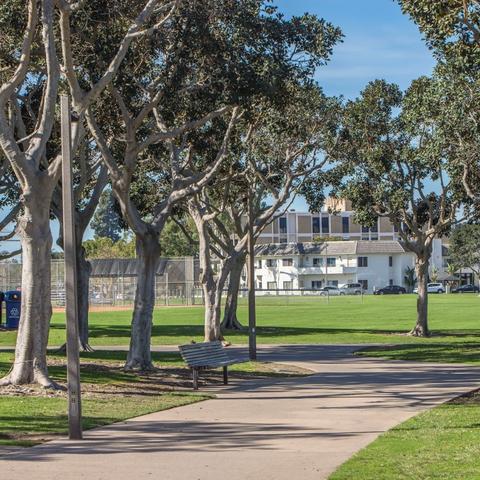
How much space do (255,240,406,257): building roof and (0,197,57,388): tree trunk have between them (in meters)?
110

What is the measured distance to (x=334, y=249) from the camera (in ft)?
427

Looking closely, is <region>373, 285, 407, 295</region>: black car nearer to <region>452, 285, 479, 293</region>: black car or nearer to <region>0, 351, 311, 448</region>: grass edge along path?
<region>452, 285, 479, 293</region>: black car

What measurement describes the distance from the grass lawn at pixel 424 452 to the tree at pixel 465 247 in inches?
3753

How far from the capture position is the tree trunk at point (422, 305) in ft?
134

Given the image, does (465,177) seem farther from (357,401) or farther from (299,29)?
(357,401)

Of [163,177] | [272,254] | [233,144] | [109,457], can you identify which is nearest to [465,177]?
[233,144]

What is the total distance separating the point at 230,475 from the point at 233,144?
69.8ft

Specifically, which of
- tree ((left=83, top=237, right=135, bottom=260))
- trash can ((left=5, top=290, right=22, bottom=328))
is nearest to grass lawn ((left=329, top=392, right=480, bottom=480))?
trash can ((left=5, top=290, right=22, bottom=328))

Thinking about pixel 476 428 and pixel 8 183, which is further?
pixel 8 183

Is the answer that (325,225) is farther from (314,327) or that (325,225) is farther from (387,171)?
(387,171)

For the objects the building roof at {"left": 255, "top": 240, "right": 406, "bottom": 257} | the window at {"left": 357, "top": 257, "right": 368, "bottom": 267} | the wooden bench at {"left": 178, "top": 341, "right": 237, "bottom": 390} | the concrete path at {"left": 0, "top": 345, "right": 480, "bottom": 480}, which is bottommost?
the concrete path at {"left": 0, "top": 345, "right": 480, "bottom": 480}

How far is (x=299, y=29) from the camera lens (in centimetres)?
2283

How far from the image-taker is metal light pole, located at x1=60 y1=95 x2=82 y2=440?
492 inches

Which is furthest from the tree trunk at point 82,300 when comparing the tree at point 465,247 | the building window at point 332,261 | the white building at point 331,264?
the building window at point 332,261
